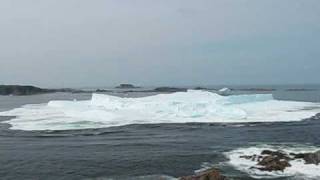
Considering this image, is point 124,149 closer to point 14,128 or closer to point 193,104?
point 14,128

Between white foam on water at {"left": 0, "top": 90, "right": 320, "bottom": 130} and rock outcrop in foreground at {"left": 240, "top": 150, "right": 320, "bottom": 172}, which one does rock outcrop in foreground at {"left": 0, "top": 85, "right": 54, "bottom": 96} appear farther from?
rock outcrop in foreground at {"left": 240, "top": 150, "right": 320, "bottom": 172}

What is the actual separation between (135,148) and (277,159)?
26.5 ft

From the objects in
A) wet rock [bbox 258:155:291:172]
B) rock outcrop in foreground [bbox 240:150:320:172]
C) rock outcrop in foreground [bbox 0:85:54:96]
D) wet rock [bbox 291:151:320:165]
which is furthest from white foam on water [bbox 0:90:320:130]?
rock outcrop in foreground [bbox 0:85:54:96]

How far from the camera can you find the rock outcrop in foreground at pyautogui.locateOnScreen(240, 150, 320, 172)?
62.5 ft

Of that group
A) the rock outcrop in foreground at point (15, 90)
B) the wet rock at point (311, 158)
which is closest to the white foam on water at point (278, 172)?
the wet rock at point (311, 158)

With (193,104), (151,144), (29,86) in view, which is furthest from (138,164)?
(29,86)

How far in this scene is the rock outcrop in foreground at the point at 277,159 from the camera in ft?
62.5

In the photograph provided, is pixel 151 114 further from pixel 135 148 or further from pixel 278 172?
pixel 278 172

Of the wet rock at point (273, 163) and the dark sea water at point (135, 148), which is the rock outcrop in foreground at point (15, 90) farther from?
the wet rock at point (273, 163)

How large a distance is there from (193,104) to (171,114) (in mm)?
2140

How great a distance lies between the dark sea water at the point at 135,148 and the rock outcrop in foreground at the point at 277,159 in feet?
4.60

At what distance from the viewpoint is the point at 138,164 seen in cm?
2055

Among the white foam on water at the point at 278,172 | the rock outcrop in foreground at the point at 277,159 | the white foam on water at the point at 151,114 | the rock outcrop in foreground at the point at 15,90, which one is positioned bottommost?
the white foam on water at the point at 278,172

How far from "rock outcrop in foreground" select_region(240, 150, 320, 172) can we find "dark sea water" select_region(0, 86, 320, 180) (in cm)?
140
